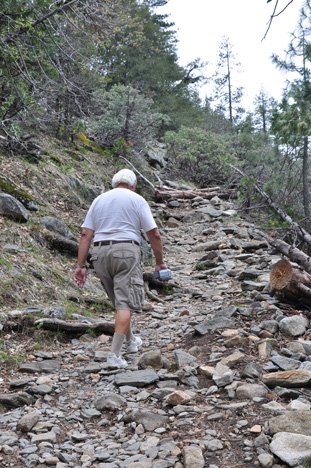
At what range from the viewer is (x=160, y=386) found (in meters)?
3.67

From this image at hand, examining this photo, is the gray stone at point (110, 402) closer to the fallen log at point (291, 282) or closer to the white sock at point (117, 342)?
the white sock at point (117, 342)

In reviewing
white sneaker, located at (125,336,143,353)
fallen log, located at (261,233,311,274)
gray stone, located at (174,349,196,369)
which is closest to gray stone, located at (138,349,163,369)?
gray stone, located at (174,349,196,369)

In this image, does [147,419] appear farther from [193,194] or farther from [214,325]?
[193,194]

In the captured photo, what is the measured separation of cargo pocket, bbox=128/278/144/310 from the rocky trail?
0.52 meters

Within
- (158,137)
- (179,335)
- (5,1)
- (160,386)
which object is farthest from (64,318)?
(158,137)

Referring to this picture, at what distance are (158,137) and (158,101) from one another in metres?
2.17

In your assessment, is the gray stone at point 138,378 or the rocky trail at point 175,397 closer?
the rocky trail at point 175,397

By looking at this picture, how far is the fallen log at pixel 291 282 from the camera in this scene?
5.38 metres

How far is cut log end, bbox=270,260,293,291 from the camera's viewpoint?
5.41m

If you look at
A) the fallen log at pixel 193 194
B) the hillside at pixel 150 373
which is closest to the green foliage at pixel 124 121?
the fallen log at pixel 193 194

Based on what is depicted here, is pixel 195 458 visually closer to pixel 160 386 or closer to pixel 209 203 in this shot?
pixel 160 386

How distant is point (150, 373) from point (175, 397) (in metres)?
0.65

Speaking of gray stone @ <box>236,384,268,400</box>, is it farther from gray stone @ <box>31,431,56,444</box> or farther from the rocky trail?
gray stone @ <box>31,431,56,444</box>

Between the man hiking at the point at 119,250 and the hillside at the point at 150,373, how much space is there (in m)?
0.49
